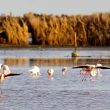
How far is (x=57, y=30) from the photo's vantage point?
49.8m

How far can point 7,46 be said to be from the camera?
177 ft

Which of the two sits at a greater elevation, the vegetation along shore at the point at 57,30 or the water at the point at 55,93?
the vegetation along shore at the point at 57,30

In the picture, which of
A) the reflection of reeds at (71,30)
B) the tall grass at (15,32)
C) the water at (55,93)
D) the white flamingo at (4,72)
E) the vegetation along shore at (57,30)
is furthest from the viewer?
the tall grass at (15,32)

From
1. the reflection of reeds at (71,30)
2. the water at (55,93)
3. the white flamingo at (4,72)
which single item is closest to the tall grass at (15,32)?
the reflection of reeds at (71,30)

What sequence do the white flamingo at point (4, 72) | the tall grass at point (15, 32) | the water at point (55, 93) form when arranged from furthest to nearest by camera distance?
the tall grass at point (15, 32), the white flamingo at point (4, 72), the water at point (55, 93)

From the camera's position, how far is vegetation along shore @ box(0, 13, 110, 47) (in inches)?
1969

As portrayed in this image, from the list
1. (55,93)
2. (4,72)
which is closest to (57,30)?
(4,72)

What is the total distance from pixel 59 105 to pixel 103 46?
36.2 meters

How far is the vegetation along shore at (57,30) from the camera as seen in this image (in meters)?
50.0

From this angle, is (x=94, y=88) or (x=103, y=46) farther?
(x=103, y=46)

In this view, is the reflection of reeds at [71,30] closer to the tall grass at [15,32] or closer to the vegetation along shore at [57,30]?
the vegetation along shore at [57,30]

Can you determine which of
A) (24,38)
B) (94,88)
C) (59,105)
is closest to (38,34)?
(24,38)

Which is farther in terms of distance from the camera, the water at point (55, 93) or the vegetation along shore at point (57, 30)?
the vegetation along shore at point (57, 30)

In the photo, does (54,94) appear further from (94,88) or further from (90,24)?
(90,24)
